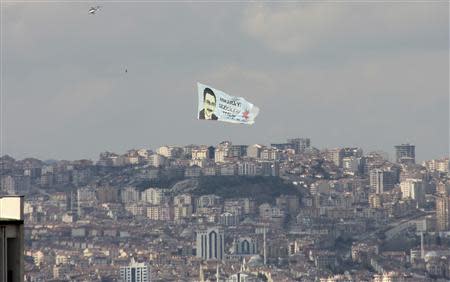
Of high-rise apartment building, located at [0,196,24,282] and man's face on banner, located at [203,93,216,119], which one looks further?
man's face on banner, located at [203,93,216,119]

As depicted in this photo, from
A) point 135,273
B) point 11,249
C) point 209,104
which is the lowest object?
point 11,249

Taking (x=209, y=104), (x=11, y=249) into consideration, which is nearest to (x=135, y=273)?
(x=209, y=104)

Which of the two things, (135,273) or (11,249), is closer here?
(11,249)

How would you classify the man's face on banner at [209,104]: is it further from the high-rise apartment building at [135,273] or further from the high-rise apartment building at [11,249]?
the high-rise apartment building at [135,273]

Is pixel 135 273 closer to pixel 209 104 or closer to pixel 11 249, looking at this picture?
pixel 209 104

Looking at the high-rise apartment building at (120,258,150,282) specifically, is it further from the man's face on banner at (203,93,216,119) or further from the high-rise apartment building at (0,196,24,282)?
the high-rise apartment building at (0,196,24,282)

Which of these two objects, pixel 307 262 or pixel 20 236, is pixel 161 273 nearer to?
pixel 307 262

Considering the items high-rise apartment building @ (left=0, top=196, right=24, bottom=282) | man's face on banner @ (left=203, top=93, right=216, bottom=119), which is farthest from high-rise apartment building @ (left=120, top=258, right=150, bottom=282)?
high-rise apartment building @ (left=0, top=196, right=24, bottom=282)

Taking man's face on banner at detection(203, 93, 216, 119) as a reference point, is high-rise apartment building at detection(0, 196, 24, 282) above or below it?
below

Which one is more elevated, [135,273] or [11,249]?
[135,273]
